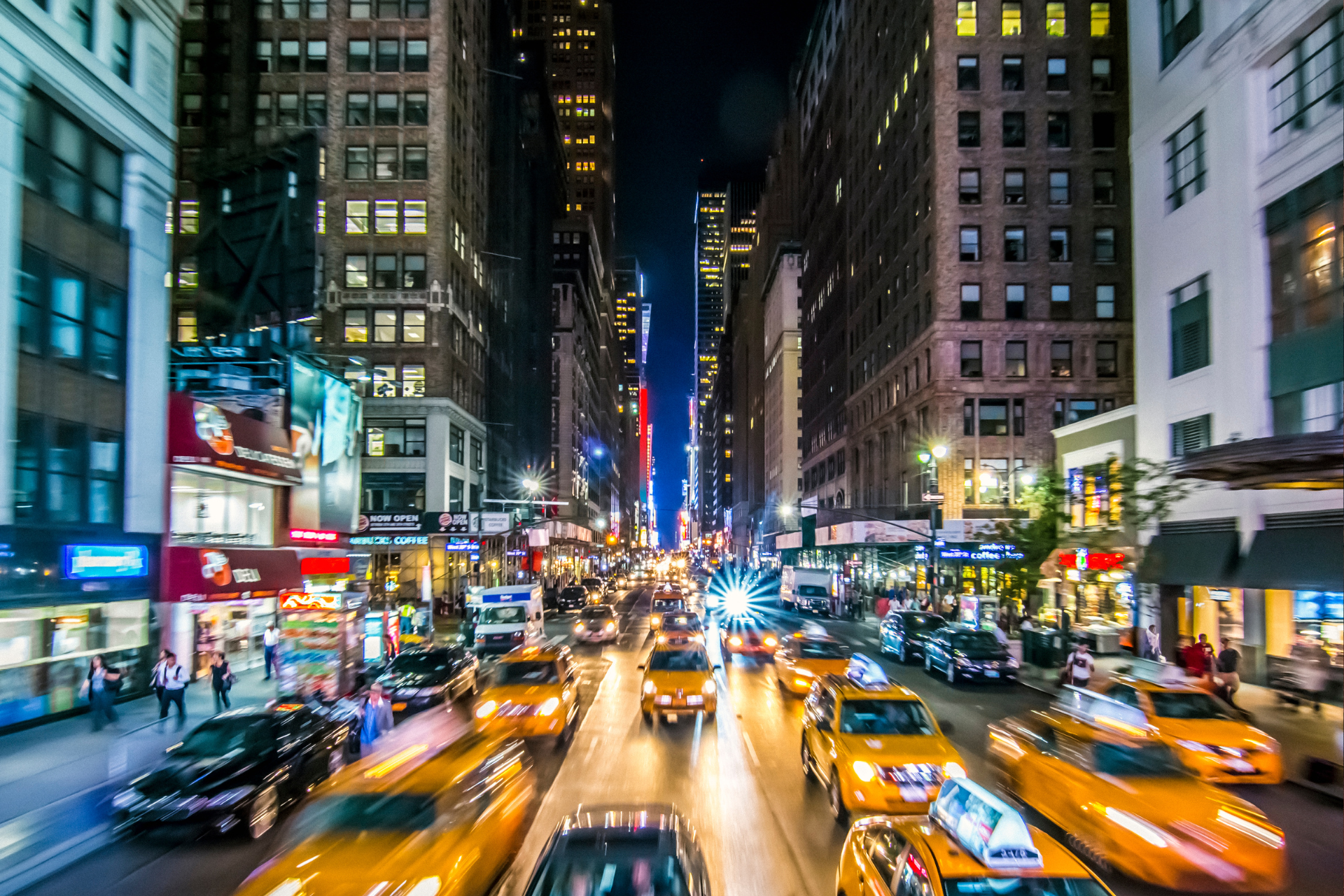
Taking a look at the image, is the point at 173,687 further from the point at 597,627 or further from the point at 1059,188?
the point at 1059,188

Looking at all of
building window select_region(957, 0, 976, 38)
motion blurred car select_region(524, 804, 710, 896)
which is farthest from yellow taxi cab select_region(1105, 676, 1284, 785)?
building window select_region(957, 0, 976, 38)

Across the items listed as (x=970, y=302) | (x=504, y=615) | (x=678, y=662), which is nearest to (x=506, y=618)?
(x=504, y=615)

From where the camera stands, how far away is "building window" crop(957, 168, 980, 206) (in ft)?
166

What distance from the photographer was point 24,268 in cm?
2008

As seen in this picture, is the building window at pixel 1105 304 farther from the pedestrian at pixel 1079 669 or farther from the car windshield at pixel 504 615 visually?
the car windshield at pixel 504 615

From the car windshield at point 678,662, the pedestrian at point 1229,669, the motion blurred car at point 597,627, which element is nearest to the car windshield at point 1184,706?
the pedestrian at point 1229,669

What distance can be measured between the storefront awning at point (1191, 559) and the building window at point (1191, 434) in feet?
8.67

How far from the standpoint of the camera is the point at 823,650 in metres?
23.1

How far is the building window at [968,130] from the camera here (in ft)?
166

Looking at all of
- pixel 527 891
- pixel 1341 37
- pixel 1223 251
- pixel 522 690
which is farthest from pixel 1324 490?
pixel 527 891

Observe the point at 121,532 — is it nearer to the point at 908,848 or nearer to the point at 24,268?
the point at 24,268

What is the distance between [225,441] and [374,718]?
52.5ft

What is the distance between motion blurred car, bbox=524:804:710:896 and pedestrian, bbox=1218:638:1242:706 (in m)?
16.8

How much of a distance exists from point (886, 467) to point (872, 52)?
3170cm
